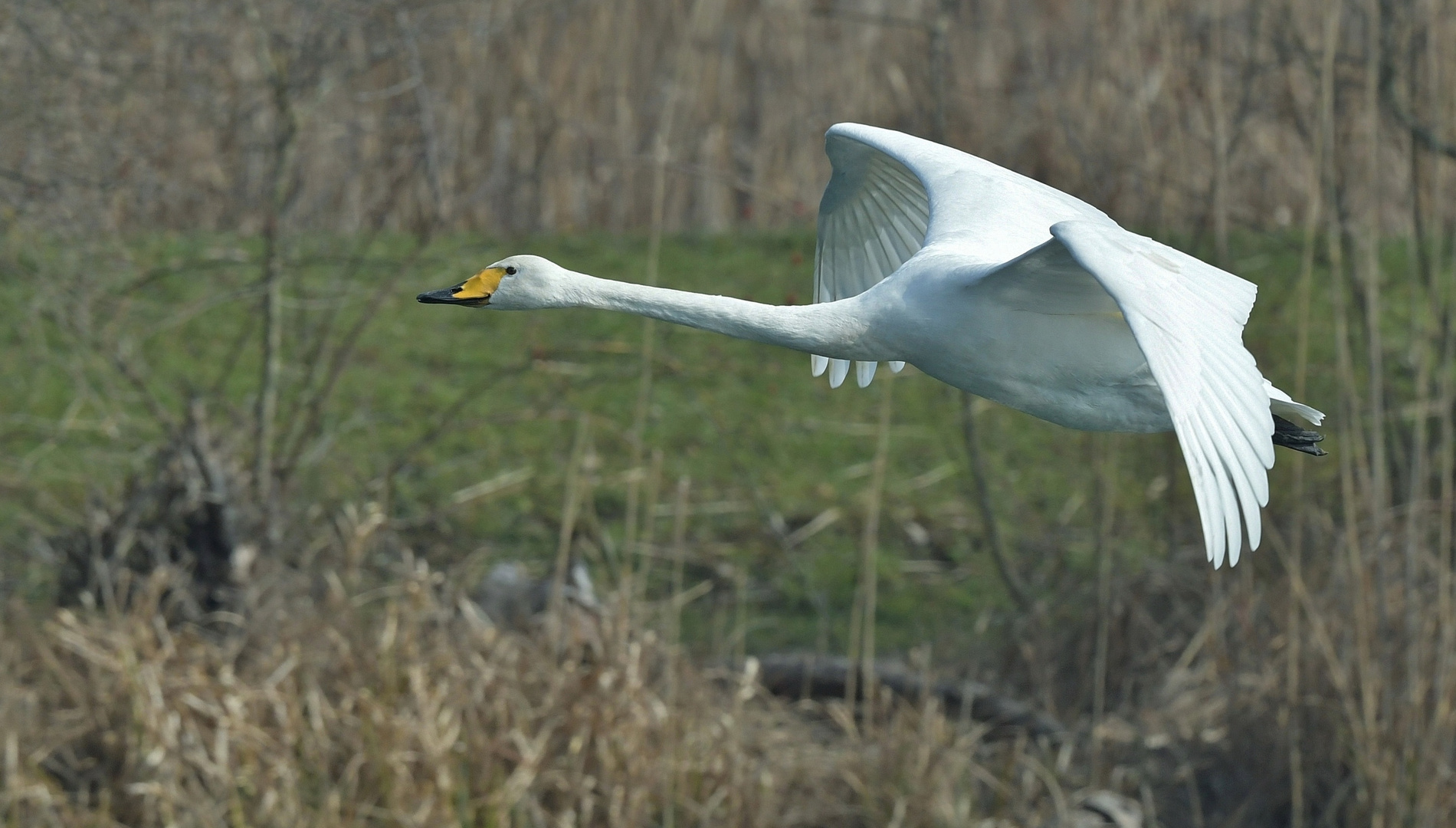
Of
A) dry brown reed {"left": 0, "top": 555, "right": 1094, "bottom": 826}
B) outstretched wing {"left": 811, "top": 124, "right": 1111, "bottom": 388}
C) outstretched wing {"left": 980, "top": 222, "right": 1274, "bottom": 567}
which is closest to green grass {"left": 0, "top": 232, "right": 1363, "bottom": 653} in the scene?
dry brown reed {"left": 0, "top": 555, "right": 1094, "bottom": 826}

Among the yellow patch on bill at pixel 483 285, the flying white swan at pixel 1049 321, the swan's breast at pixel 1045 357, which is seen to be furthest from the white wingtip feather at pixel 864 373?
the yellow patch on bill at pixel 483 285

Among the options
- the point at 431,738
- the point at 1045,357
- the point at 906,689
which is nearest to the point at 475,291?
the point at 1045,357

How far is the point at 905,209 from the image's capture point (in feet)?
14.3

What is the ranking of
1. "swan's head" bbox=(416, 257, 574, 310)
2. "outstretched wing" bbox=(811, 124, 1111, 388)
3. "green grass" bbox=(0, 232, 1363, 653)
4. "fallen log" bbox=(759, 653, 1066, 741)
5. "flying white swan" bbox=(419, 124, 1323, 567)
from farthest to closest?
"green grass" bbox=(0, 232, 1363, 653) < "fallen log" bbox=(759, 653, 1066, 741) < "outstretched wing" bbox=(811, 124, 1111, 388) < "swan's head" bbox=(416, 257, 574, 310) < "flying white swan" bbox=(419, 124, 1323, 567)

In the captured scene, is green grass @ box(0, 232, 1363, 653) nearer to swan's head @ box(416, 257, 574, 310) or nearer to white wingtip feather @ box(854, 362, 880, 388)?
white wingtip feather @ box(854, 362, 880, 388)

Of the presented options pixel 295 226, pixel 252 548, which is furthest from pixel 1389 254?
pixel 252 548

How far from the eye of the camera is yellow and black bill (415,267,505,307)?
337 cm

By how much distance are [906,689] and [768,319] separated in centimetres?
276

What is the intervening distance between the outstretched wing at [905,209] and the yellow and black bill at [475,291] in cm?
84

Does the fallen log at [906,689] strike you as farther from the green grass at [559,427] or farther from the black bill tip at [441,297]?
the black bill tip at [441,297]

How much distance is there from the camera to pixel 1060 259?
3051 mm

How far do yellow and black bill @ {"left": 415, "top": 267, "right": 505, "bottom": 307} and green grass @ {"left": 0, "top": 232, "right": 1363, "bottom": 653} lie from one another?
7.07 ft

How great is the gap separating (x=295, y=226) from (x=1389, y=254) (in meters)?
5.10

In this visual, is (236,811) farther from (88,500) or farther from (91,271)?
(91,271)
